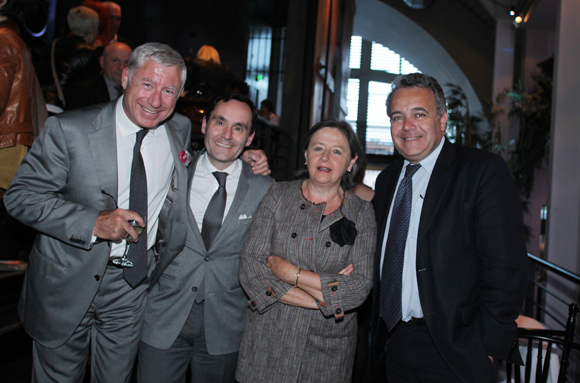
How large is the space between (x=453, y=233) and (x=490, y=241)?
0.15 m

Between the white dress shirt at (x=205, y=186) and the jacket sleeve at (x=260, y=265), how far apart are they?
0.21 metres

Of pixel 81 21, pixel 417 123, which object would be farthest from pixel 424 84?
pixel 81 21

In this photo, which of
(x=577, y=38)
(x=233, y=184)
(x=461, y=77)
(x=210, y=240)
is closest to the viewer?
(x=210, y=240)

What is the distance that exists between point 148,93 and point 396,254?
1427 mm

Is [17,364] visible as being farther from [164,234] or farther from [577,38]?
[577,38]

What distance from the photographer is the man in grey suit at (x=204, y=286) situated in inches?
79.0

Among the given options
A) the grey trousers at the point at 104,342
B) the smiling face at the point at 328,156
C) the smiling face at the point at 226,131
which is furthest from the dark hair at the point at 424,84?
the grey trousers at the point at 104,342

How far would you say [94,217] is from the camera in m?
1.70

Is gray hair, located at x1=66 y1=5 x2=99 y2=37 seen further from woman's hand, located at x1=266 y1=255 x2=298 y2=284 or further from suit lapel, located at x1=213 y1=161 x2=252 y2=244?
woman's hand, located at x1=266 y1=255 x2=298 y2=284

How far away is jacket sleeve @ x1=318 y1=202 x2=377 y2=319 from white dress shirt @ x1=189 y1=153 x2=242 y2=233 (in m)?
0.68

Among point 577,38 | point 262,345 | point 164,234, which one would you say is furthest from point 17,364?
point 577,38

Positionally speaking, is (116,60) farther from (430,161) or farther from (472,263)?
(472,263)

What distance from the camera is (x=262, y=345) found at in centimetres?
192

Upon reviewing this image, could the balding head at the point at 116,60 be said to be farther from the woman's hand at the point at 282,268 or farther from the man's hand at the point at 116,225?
the woman's hand at the point at 282,268
